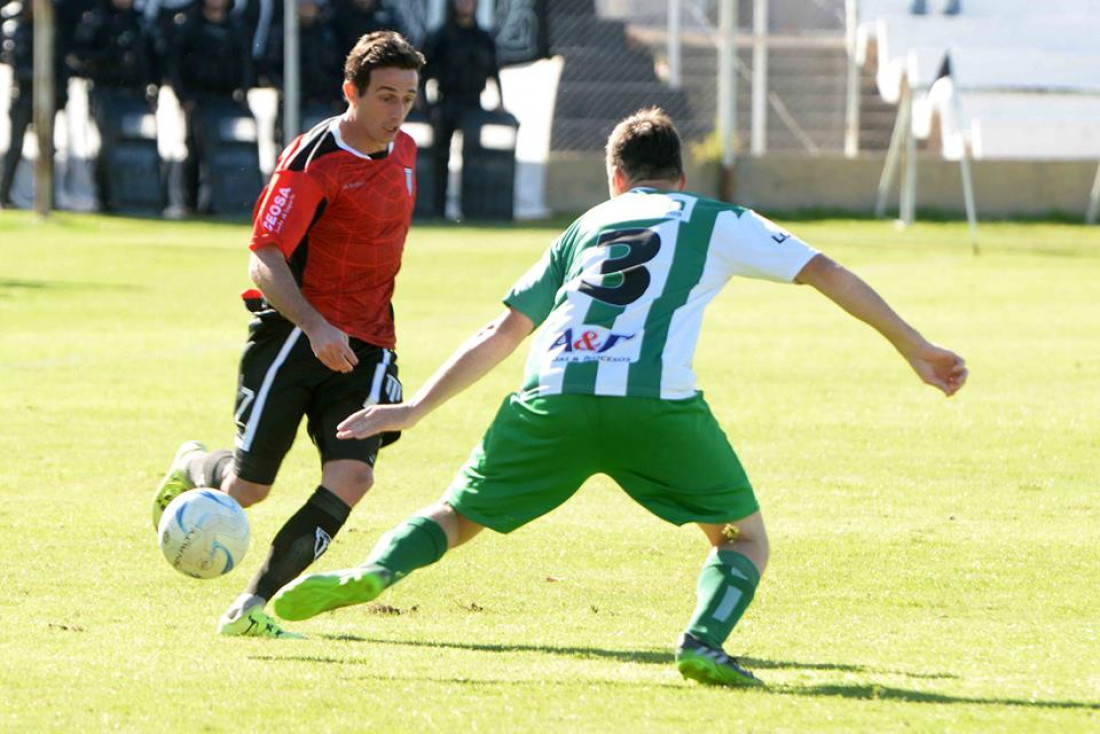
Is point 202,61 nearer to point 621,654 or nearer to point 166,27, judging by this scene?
point 166,27

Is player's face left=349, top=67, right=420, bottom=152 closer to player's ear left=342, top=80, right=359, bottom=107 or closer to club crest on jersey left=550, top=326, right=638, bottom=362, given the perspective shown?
player's ear left=342, top=80, right=359, bottom=107

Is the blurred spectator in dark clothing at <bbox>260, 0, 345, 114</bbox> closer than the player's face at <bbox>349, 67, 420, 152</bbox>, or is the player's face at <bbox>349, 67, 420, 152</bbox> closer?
the player's face at <bbox>349, 67, 420, 152</bbox>

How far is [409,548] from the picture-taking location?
5406 mm

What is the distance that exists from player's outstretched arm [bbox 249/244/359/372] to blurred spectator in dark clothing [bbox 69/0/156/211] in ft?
65.2

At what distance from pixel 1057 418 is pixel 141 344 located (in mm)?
6902

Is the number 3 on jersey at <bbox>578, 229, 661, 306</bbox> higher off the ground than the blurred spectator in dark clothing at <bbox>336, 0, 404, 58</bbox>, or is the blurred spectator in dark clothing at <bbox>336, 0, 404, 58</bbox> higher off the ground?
the number 3 on jersey at <bbox>578, 229, 661, 306</bbox>

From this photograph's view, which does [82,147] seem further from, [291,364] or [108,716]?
[108,716]

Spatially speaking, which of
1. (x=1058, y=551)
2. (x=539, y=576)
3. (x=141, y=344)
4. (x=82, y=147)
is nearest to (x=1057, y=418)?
(x=1058, y=551)

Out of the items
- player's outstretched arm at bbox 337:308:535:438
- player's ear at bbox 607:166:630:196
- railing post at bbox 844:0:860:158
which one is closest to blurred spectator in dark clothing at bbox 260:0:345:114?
railing post at bbox 844:0:860:158

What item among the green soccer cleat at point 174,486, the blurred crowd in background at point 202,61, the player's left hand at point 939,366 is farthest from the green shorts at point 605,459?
the blurred crowd in background at point 202,61

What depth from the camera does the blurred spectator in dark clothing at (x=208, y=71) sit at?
2539 cm

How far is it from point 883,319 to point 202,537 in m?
2.28

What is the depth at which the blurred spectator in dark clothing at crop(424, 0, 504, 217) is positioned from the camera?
25828mm

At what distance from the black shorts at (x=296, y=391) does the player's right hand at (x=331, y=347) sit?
1.09ft
